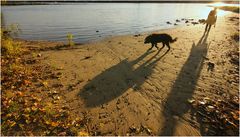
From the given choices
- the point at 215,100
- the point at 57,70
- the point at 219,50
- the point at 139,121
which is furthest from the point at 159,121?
the point at 219,50

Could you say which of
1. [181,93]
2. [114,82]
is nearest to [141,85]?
[114,82]

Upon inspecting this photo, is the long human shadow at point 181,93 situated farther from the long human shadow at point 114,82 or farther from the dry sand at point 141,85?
the long human shadow at point 114,82

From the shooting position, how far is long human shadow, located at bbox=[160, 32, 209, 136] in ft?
20.9

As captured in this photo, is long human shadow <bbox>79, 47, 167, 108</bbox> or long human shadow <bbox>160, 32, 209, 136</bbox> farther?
long human shadow <bbox>79, 47, 167, 108</bbox>

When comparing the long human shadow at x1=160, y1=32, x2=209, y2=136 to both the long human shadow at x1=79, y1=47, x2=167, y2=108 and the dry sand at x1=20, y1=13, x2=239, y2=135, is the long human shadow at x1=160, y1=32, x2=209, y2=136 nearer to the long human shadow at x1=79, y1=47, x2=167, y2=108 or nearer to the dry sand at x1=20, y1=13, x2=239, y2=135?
the dry sand at x1=20, y1=13, x2=239, y2=135

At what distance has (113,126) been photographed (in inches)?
244

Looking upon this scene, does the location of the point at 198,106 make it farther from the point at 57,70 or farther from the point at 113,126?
the point at 57,70

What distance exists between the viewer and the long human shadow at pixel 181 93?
20.9 ft

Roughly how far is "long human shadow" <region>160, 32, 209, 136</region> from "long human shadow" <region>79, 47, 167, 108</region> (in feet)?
5.33

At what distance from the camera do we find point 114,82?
29.9ft

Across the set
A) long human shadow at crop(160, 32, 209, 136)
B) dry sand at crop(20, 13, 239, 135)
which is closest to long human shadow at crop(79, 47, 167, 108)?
dry sand at crop(20, 13, 239, 135)

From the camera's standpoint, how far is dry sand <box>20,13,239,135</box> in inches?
252

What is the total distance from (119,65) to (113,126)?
556 centimetres

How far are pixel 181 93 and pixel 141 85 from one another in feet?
5.79
